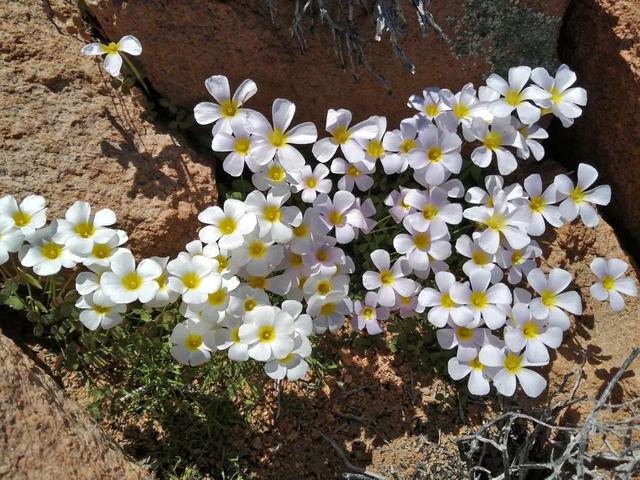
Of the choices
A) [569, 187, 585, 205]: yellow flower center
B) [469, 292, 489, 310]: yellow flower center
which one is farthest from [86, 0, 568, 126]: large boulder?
[469, 292, 489, 310]: yellow flower center

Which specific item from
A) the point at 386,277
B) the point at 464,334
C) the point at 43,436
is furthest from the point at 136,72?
the point at 464,334

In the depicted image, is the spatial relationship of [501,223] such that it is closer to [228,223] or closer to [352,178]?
[352,178]

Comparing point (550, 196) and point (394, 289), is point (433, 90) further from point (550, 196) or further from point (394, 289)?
point (394, 289)

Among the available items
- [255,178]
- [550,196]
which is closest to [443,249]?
[550,196]

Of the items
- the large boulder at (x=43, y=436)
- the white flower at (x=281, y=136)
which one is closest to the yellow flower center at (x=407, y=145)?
the white flower at (x=281, y=136)

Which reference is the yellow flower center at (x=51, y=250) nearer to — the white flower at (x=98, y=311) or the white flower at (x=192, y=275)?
the white flower at (x=98, y=311)
